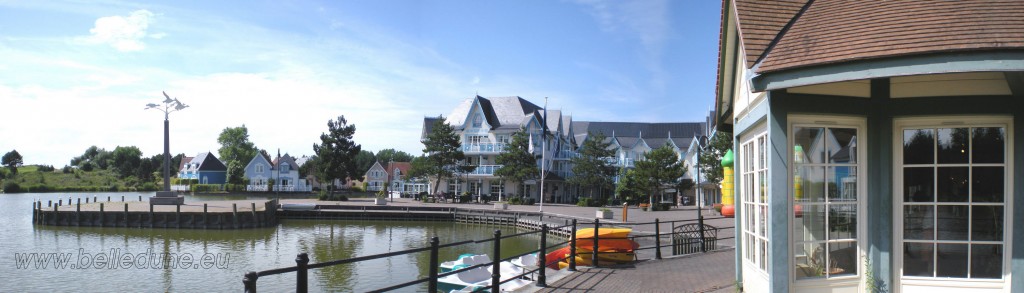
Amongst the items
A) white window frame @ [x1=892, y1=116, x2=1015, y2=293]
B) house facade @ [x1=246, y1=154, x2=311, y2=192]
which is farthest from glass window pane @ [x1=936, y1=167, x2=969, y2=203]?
house facade @ [x1=246, y1=154, x2=311, y2=192]

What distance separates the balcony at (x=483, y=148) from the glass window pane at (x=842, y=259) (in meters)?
57.0

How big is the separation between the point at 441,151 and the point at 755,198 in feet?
174

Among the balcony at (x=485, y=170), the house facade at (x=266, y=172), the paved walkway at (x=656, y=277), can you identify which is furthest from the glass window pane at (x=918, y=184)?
the house facade at (x=266, y=172)

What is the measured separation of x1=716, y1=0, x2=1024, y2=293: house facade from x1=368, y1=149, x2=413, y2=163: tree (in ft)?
442

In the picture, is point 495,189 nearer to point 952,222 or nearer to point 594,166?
point 594,166

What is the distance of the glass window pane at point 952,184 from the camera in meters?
6.48

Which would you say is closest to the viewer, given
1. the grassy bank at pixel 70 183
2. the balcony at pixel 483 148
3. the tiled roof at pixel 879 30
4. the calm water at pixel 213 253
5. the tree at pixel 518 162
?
the tiled roof at pixel 879 30

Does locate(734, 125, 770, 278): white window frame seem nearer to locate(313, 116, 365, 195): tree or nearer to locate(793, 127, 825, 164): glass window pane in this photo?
locate(793, 127, 825, 164): glass window pane

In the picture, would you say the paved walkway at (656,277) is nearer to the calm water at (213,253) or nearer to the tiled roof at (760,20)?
the tiled roof at (760,20)

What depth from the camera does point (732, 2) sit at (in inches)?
315

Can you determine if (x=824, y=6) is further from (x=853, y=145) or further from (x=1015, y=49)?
(x=1015, y=49)

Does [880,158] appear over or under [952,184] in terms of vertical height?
over

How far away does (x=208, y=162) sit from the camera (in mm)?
106938

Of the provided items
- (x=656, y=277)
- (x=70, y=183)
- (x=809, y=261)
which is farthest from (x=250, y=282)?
(x=70, y=183)
